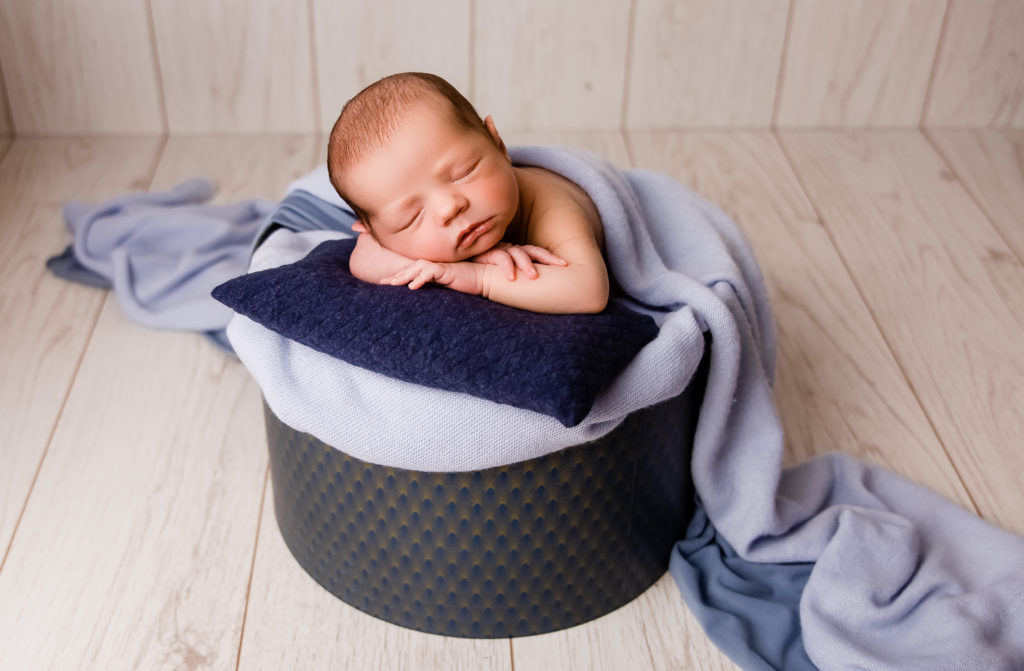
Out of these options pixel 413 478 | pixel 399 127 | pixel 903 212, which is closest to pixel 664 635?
pixel 413 478

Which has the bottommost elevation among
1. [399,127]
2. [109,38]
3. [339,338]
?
[109,38]

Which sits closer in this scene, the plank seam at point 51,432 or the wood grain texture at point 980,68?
the plank seam at point 51,432

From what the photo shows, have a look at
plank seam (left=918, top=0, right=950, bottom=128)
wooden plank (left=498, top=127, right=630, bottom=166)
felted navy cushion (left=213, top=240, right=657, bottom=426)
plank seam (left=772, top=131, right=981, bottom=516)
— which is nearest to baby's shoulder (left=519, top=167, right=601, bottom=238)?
felted navy cushion (left=213, top=240, right=657, bottom=426)

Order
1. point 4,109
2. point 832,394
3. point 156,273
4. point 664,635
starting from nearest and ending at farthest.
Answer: point 664,635, point 832,394, point 156,273, point 4,109

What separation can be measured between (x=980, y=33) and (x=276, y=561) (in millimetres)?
1516

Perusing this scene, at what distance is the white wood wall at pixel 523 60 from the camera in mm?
1827

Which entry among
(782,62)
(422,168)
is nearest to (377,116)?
(422,168)

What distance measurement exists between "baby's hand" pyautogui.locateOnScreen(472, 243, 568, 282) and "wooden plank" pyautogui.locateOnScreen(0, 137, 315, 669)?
15.8 inches

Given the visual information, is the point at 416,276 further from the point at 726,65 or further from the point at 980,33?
the point at 980,33

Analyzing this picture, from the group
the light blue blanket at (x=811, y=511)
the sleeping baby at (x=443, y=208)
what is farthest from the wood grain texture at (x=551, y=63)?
the sleeping baby at (x=443, y=208)

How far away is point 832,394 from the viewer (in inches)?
52.9

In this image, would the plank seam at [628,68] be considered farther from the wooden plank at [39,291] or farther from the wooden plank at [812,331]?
the wooden plank at [39,291]

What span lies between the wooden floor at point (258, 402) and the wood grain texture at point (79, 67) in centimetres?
4

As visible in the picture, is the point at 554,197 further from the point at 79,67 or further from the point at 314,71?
the point at 79,67
